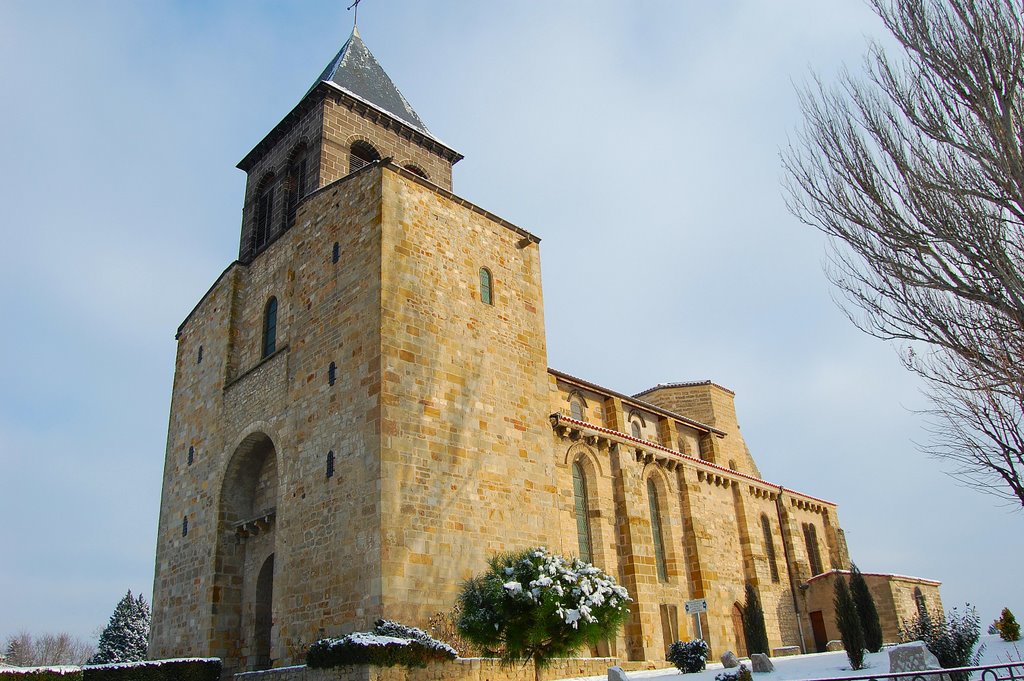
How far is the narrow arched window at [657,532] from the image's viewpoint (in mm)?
24078

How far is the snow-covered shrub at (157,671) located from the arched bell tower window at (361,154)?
46.6 ft

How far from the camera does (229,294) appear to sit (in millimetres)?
23750

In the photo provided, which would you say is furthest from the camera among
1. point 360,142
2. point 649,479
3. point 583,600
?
point 649,479

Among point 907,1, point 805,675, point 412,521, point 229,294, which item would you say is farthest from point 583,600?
point 229,294

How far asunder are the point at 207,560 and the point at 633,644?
11.9 m

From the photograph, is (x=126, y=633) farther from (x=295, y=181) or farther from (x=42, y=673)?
(x=295, y=181)

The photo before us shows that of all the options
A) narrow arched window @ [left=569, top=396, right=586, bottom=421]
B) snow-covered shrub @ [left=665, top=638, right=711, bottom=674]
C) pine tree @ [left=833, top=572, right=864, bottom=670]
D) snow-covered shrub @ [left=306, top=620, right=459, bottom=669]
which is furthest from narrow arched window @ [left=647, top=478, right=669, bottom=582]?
snow-covered shrub @ [left=306, top=620, right=459, bottom=669]

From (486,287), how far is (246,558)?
32.0 ft

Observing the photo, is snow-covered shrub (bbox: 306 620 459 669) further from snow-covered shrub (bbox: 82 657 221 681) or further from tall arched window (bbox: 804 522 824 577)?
tall arched window (bbox: 804 522 824 577)

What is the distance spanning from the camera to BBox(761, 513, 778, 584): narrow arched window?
30041 mm

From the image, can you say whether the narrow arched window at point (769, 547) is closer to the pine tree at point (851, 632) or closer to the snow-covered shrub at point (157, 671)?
the pine tree at point (851, 632)

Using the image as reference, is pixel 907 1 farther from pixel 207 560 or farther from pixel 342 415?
pixel 207 560

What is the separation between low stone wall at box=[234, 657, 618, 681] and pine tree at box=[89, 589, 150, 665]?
24640 millimetres

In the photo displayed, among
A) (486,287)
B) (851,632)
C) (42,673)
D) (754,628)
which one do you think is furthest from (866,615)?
(42,673)
